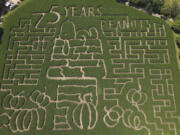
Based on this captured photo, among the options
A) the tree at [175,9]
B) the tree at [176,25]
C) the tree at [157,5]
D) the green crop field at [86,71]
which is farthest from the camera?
the tree at [175,9]

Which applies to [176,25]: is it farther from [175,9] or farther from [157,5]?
[157,5]

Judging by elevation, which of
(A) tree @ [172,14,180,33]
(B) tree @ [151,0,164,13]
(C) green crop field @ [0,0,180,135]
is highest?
(B) tree @ [151,0,164,13]

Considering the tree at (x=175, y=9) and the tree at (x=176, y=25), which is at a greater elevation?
the tree at (x=175, y=9)

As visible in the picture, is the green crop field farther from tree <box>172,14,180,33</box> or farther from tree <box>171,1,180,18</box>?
tree <box>171,1,180,18</box>

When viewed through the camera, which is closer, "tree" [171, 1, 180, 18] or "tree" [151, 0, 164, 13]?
"tree" [151, 0, 164, 13]

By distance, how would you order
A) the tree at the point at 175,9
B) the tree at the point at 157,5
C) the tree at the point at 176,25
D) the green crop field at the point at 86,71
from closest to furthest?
the green crop field at the point at 86,71
the tree at the point at 176,25
the tree at the point at 157,5
the tree at the point at 175,9

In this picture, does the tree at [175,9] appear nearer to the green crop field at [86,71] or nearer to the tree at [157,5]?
the tree at [157,5]

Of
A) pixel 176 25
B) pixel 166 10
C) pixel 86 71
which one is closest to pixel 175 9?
pixel 166 10

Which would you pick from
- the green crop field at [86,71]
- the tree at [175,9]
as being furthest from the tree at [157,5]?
the tree at [175,9]

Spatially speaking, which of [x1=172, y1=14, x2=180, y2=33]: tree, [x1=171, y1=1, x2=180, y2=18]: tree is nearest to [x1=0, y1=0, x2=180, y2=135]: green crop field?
[x1=172, y1=14, x2=180, y2=33]: tree

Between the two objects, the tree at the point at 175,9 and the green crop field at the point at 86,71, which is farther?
the tree at the point at 175,9
